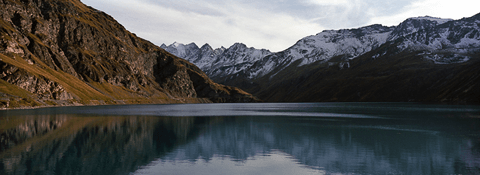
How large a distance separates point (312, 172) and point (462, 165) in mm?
15673

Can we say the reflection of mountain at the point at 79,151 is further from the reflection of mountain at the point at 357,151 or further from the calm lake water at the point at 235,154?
the reflection of mountain at the point at 357,151

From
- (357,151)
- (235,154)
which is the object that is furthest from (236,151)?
(357,151)

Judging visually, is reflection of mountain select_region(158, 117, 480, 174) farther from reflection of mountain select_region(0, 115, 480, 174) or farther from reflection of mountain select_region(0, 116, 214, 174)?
reflection of mountain select_region(0, 116, 214, 174)

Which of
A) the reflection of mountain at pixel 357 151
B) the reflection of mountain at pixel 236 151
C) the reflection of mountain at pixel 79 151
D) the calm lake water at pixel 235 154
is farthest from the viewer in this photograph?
the reflection of mountain at pixel 357 151

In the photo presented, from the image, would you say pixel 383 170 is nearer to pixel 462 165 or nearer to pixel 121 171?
pixel 462 165

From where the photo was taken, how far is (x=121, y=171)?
99.2 ft

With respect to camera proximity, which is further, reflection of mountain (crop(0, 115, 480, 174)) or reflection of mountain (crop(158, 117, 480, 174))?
reflection of mountain (crop(158, 117, 480, 174))

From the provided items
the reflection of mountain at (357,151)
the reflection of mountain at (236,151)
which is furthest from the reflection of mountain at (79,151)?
the reflection of mountain at (357,151)

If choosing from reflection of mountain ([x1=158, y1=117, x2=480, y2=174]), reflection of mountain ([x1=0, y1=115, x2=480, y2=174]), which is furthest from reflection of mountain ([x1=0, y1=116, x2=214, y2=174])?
reflection of mountain ([x1=158, y1=117, x2=480, y2=174])

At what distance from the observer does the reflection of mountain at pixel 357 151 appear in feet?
107

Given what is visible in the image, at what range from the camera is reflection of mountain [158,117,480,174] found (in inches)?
1278

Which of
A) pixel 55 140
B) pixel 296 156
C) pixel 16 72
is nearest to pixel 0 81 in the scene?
pixel 16 72

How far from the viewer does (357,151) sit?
4194 cm

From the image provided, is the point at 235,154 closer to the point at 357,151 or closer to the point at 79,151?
the point at 357,151
